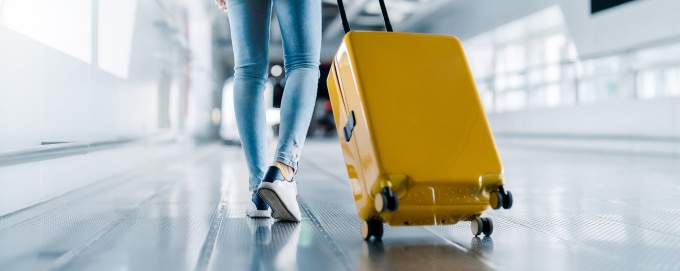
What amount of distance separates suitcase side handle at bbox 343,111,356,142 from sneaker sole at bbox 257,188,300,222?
0.30m

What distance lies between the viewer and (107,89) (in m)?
3.90

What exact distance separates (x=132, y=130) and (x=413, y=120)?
384cm

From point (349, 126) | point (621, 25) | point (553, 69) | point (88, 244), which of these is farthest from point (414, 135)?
point (553, 69)

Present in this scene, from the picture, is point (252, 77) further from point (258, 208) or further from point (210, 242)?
point (210, 242)

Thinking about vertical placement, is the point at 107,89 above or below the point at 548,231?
above

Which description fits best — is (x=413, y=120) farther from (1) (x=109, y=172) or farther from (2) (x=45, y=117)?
(1) (x=109, y=172)

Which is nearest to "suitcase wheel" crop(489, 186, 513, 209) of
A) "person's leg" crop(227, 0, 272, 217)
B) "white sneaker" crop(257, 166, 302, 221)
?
"white sneaker" crop(257, 166, 302, 221)

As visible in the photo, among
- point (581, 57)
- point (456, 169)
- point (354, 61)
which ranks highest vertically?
point (581, 57)

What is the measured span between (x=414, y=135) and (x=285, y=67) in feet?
2.09

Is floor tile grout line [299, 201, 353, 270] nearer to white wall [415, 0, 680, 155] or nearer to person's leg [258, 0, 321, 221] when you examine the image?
person's leg [258, 0, 321, 221]

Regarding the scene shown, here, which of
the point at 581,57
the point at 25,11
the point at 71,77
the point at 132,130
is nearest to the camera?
the point at 25,11

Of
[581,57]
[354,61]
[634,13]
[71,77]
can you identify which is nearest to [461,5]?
[581,57]

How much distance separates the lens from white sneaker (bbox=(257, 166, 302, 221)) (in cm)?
177

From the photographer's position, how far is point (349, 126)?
5.41 feet
